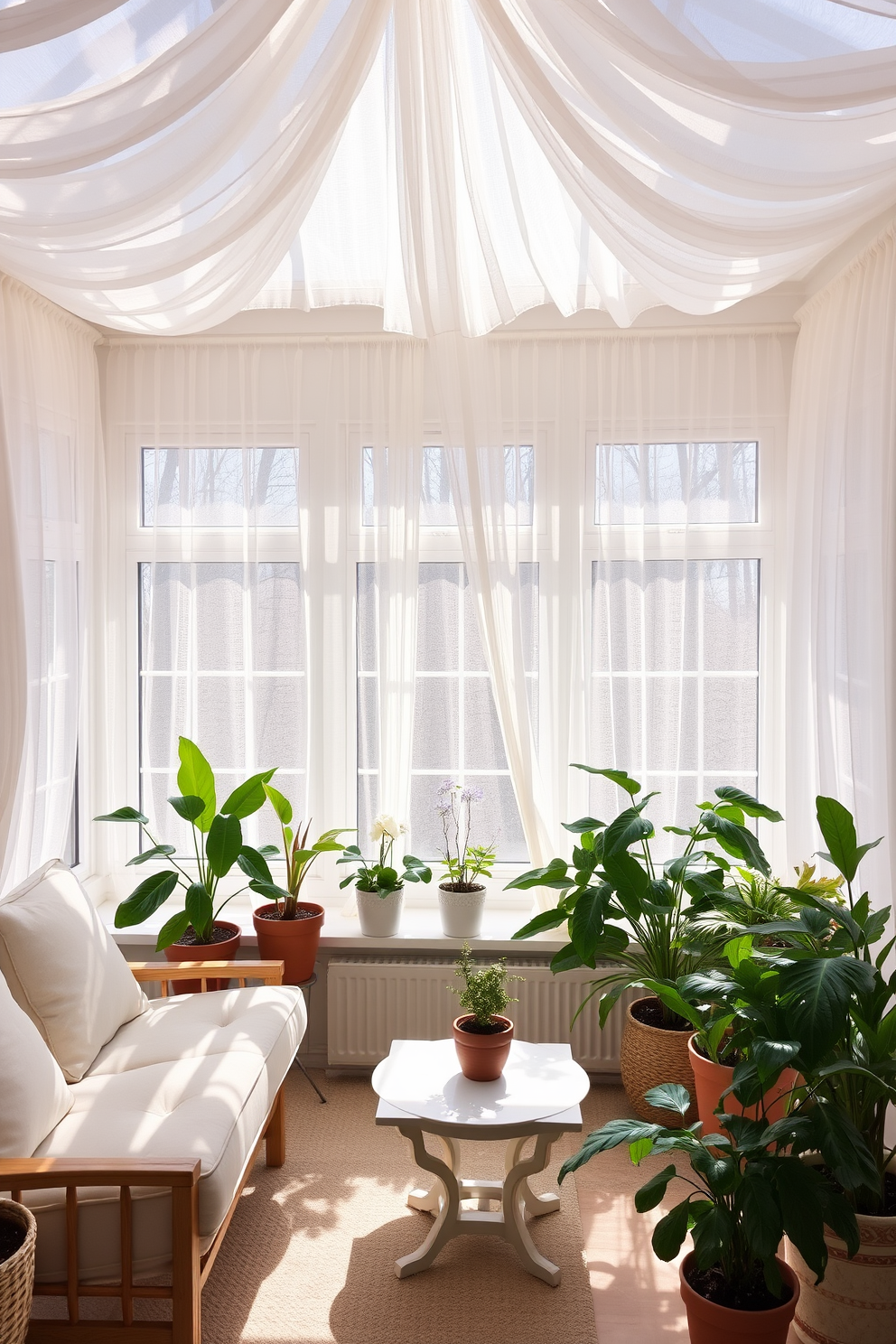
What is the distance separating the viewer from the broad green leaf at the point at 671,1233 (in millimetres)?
1961

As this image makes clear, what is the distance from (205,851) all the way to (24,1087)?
1233mm

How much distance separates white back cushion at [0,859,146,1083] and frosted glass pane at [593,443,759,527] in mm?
2286

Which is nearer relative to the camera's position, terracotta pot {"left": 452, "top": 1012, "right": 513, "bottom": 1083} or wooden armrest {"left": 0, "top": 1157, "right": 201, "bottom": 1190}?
wooden armrest {"left": 0, "top": 1157, "right": 201, "bottom": 1190}

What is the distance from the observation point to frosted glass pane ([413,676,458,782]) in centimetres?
393

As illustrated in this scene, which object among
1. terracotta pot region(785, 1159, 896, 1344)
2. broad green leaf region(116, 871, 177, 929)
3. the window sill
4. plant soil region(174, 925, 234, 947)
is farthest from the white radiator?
terracotta pot region(785, 1159, 896, 1344)

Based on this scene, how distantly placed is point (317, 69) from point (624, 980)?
2.89 meters

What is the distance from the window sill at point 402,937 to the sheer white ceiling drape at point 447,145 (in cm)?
211

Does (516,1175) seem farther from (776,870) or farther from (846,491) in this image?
(846,491)

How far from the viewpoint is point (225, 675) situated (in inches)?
153

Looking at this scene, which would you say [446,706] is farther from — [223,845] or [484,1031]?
[484,1031]

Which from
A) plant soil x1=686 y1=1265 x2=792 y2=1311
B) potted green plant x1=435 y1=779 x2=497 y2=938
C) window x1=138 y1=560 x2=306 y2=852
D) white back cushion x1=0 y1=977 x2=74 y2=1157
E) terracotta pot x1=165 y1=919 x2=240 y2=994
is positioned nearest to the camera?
plant soil x1=686 y1=1265 x2=792 y2=1311

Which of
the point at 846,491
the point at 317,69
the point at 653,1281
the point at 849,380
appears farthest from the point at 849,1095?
the point at 317,69

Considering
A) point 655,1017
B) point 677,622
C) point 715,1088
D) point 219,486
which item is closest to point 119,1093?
point 715,1088

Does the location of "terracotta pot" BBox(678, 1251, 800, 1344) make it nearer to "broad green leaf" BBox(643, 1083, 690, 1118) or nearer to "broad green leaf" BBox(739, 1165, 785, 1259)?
"broad green leaf" BBox(739, 1165, 785, 1259)
